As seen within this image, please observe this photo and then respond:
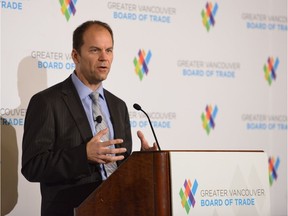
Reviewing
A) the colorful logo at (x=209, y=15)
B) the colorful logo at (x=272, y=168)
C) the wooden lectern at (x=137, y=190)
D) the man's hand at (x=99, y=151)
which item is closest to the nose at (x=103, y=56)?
the man's hand at (x=99, y=151)

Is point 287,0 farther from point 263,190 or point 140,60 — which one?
point 263,190

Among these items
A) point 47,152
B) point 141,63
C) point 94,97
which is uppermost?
point 141,63

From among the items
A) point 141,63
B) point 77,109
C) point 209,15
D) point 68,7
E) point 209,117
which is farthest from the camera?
point 209,15

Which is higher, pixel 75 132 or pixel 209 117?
pixel 209 117

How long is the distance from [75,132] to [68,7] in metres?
1.48

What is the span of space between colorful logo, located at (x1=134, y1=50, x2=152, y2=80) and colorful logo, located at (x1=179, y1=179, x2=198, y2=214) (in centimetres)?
218

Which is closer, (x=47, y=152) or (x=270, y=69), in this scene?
(x=47, y=152)

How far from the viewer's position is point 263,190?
326 cm

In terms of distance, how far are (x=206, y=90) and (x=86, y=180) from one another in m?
2.13

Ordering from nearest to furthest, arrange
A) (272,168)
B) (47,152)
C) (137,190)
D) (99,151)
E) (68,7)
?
(137,190), (99,151), (47,152), (68,7), (272,168)

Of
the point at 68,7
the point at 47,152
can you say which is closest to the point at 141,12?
the point at 68,7

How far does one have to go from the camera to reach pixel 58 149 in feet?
11.8

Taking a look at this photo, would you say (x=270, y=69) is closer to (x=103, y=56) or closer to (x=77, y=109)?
(x=103, y=56)

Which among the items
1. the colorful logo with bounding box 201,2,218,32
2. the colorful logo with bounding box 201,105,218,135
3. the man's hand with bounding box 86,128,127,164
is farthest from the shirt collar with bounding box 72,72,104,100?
the colorful logo with bounding box 201,2,218,32
